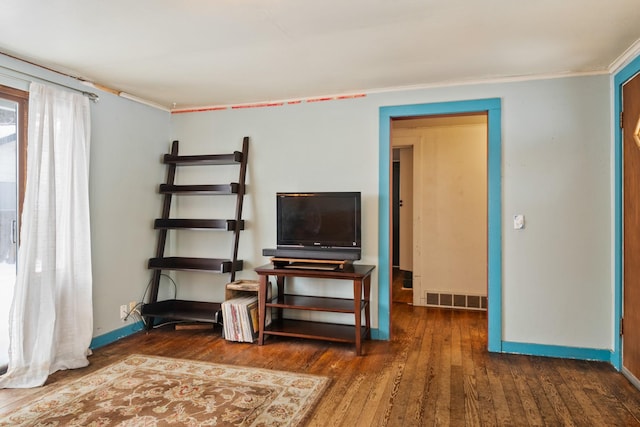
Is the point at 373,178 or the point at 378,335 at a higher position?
the point at 373,178

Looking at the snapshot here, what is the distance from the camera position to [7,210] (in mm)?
2787

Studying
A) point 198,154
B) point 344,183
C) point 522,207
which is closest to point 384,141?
point 344,183

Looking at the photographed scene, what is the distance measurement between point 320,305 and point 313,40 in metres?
2.10

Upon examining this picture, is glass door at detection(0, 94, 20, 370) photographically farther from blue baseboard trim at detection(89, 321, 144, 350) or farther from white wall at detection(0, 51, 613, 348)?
blue baseboard trim at detection(89, 321, 144, 350)

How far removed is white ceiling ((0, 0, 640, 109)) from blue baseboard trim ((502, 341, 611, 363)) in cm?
220

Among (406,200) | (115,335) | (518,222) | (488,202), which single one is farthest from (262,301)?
(406,200)

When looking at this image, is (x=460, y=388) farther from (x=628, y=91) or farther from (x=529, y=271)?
(x=628, y=91)

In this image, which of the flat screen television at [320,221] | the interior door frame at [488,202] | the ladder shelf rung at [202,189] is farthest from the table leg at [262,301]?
the interior door frame at [488,202]

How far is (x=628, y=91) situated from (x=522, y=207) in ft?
3.52

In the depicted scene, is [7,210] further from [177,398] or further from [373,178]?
[373,178]

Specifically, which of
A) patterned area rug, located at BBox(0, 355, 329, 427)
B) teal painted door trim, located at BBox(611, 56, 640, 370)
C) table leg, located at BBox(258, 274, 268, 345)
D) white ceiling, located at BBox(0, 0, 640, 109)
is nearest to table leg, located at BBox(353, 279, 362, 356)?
patterned area rug, located at BBox(0, 355, 329, 427)

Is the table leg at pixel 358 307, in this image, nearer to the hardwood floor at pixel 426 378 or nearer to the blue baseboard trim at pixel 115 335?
the hardwood floor at pixel 426 378

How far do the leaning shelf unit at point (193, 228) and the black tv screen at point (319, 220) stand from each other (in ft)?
1.69

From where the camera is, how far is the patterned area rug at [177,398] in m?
2.22
